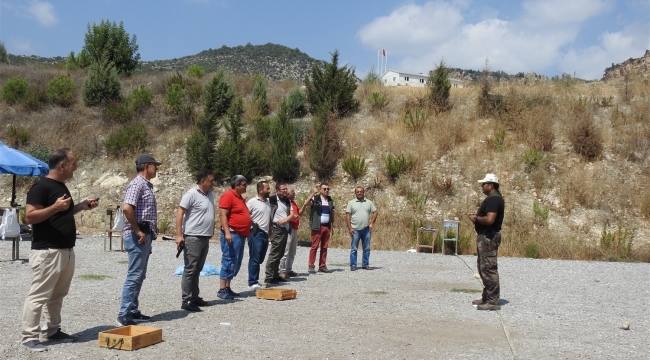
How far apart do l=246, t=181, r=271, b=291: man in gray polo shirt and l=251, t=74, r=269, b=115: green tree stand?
60.9 ft

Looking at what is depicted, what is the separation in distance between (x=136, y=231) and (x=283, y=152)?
1744 cm

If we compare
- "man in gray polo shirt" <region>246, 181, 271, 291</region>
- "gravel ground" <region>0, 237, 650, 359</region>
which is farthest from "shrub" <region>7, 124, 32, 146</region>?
"man in gray polo shirt" <region>246, 181, 271, 291</region>

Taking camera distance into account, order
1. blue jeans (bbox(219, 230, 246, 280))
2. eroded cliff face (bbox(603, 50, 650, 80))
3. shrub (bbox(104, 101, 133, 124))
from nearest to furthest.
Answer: blue jeans (bbox(219, 230, 246, 280)), shrub (bbox(104, 101, 133, 124)), eroded cliff face (bbox(603, 50, 650, 80))

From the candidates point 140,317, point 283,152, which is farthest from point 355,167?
point 140,317

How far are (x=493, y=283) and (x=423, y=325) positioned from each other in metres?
1.70

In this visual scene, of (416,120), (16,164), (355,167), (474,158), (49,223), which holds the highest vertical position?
(416,120)

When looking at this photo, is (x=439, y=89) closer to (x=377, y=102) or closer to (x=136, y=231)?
(x=377, y=102)

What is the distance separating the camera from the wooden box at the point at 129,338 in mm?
5816

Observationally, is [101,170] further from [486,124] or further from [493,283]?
[493,283]

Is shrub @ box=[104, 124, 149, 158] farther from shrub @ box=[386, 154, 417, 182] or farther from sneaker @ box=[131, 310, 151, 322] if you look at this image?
sneaker @ box=[131, 310, 151, 322]

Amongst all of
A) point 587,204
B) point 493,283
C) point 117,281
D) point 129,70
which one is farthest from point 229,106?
point 493,283

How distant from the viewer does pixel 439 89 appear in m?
27.5

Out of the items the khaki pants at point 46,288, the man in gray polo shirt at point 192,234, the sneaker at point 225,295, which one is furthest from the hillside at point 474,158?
the khaki pants at point 46,288

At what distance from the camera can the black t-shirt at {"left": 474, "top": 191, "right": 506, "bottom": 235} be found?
861 cm
